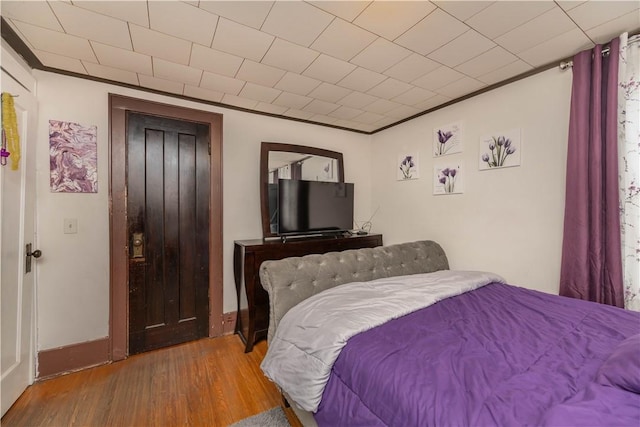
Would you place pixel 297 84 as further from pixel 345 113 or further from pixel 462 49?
pixel 462 49

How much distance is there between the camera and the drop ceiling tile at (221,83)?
2209mm

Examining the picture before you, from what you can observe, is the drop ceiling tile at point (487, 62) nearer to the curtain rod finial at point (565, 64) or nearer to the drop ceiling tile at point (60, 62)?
the curtain rod finial at point (565, 64)

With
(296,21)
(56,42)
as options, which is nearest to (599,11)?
(296,21)

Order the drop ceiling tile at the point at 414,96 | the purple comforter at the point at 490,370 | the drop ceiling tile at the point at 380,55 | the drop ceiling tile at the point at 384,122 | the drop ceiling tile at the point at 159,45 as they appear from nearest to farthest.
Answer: the purple comforter at the point at 490,370 < the drop ceiling tile at the point at 159,45 < the drop ceiling tile at the point at 380,55 < the drop ceiling tile at the point at 414,96 < the drop ceiling tile at the point at 384,122

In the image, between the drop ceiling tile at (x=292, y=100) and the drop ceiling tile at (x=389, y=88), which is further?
the drop ceiling tile at (x=292, y=100)

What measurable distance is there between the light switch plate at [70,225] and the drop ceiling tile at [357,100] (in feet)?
8.45

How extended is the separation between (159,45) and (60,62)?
859mm

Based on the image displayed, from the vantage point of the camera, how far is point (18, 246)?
1.77 metres

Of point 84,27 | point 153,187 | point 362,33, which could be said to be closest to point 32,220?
point 153,187

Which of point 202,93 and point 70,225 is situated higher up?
point 202,93

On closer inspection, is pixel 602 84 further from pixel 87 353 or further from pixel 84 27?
pixel 87 353

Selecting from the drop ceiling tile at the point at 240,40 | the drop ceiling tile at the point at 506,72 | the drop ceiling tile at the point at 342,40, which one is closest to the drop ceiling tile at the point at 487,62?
the drop ceiling tile at the point at 506,72

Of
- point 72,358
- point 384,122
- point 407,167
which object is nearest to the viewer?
point 72,358

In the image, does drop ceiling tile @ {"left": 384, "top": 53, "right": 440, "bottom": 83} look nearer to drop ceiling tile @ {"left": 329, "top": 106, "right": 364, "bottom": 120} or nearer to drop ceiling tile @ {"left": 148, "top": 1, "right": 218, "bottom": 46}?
drop ceiling tile @ {"left": 329, "top": 106, "right": 364, "bottom": 120}
